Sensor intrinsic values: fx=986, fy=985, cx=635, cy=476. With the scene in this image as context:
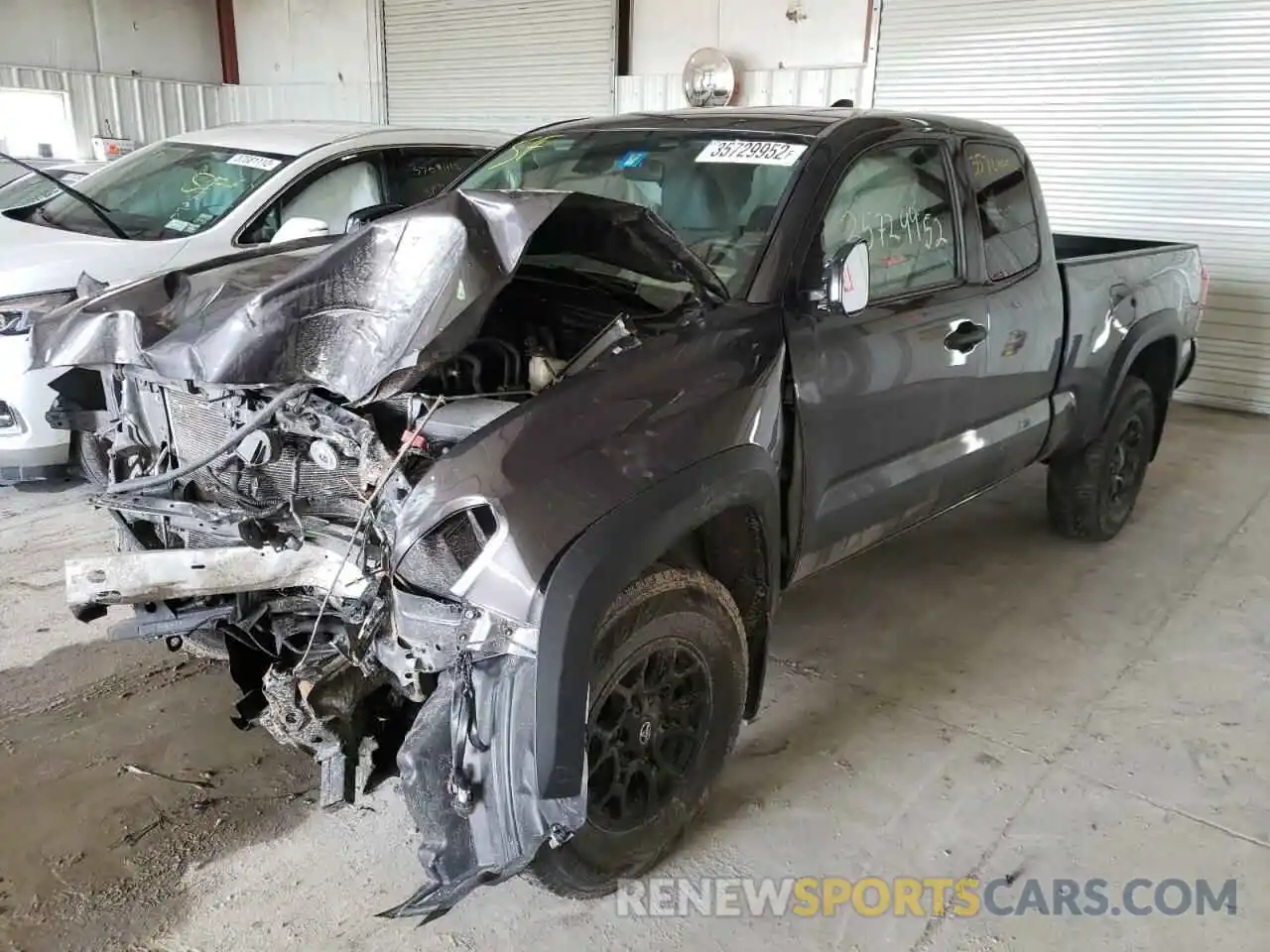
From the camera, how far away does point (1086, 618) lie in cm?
388

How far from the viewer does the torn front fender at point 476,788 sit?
6.07 ft

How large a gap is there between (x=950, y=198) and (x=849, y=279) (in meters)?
1.08

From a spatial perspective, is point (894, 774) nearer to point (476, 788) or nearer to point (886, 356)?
point (886, 356)

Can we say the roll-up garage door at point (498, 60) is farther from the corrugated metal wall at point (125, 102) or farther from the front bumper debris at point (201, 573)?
the front bumper debris at point (201, 573)

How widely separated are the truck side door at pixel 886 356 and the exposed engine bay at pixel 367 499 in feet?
1.40

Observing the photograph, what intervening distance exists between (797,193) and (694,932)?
6.18 feet

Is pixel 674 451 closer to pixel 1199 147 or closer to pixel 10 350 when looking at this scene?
pixel 10 350

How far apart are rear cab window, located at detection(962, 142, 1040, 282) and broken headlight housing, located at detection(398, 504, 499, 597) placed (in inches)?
87.5

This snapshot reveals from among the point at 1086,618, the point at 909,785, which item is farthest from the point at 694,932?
the point at 1086,618

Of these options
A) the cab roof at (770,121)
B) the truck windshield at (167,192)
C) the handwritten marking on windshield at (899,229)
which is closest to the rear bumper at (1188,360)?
the cab roof at (770,121)

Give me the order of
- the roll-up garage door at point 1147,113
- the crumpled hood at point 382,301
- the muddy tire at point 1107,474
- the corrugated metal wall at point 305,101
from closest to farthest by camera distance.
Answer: the crumpled hood at point 382,301
the muddy tire at point 1107,474
the roll-up garage door at point 1147,113
the corrugated metal wall at point 305,101

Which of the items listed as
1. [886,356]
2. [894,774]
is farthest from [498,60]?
[894,774]

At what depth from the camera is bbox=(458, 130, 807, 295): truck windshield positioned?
271cm

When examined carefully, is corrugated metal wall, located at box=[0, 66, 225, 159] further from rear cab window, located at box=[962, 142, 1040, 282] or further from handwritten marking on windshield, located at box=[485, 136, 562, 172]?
rear cab window, located at box=[962, 142, 1040, 282]
